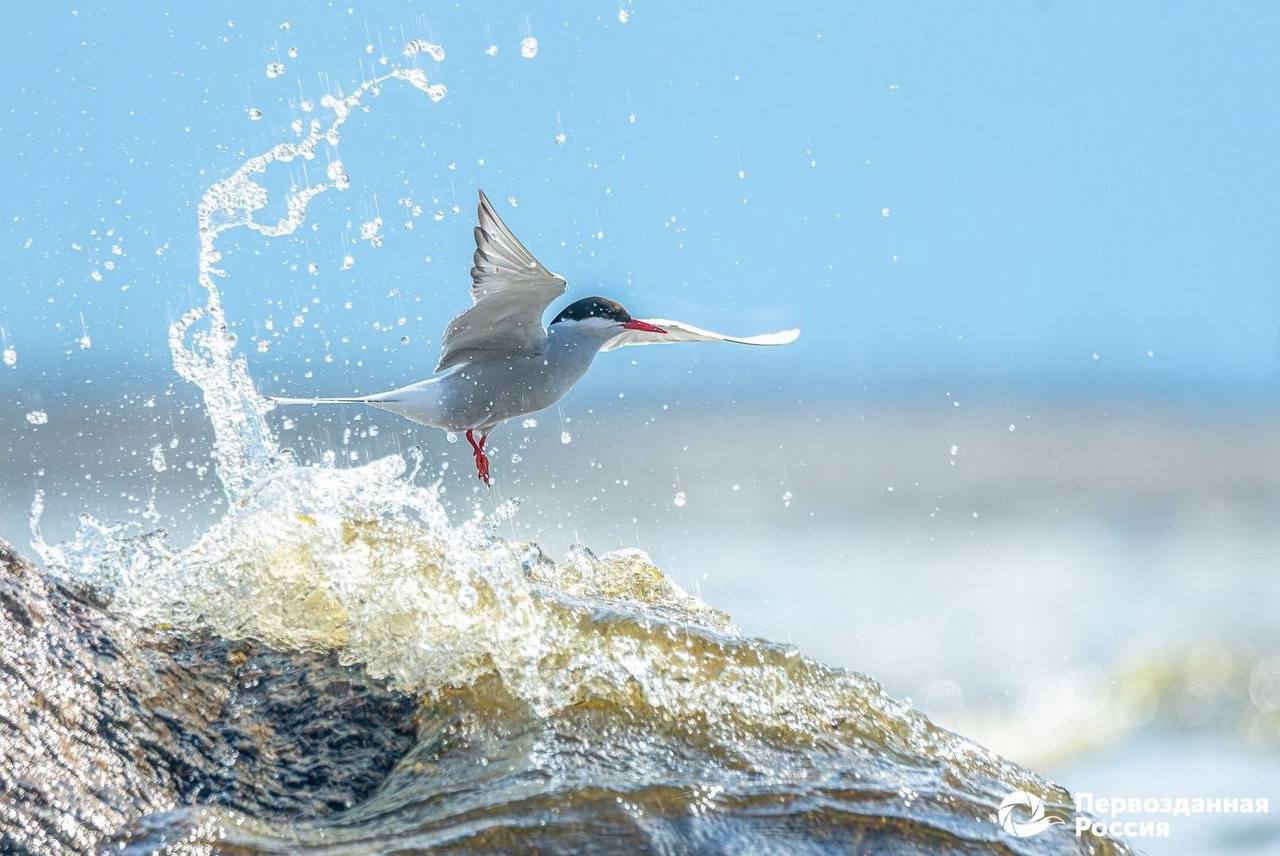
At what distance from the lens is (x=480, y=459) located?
5703 mm

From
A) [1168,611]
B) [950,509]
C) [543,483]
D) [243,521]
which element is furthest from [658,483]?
[243,521]

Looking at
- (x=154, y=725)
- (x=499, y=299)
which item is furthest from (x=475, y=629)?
(x=499, y=299)

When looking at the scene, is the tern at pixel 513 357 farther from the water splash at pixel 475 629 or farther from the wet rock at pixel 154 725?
the wet rock at pixel 154 725

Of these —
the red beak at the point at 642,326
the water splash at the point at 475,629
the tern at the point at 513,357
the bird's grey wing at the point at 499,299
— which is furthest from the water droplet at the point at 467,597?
the red beak at the point at 642,326

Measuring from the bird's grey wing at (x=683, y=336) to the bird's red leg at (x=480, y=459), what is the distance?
2.41 feet

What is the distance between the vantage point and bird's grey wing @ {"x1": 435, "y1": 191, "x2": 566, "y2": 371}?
454 cm

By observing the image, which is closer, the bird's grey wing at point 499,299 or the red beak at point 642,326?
the bird's grey wing at point 499,299

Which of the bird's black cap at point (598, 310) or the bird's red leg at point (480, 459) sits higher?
the bird's black cap at point (598, 310)

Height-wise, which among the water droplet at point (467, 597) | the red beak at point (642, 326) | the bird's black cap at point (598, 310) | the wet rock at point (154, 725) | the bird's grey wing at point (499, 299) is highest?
the bird's black cap at point (598, 310)

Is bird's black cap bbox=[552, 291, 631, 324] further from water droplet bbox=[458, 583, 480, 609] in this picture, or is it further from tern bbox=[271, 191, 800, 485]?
water droplet bbox=[458, 583, 480, 609]

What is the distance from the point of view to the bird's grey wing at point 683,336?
17.9 ft

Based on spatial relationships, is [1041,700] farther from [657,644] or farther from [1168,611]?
[657,644]

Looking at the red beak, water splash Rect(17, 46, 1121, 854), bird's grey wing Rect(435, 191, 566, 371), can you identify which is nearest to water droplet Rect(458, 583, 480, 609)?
water splash Rect(17, 46, 1121, 854)

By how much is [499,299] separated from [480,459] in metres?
1.05
